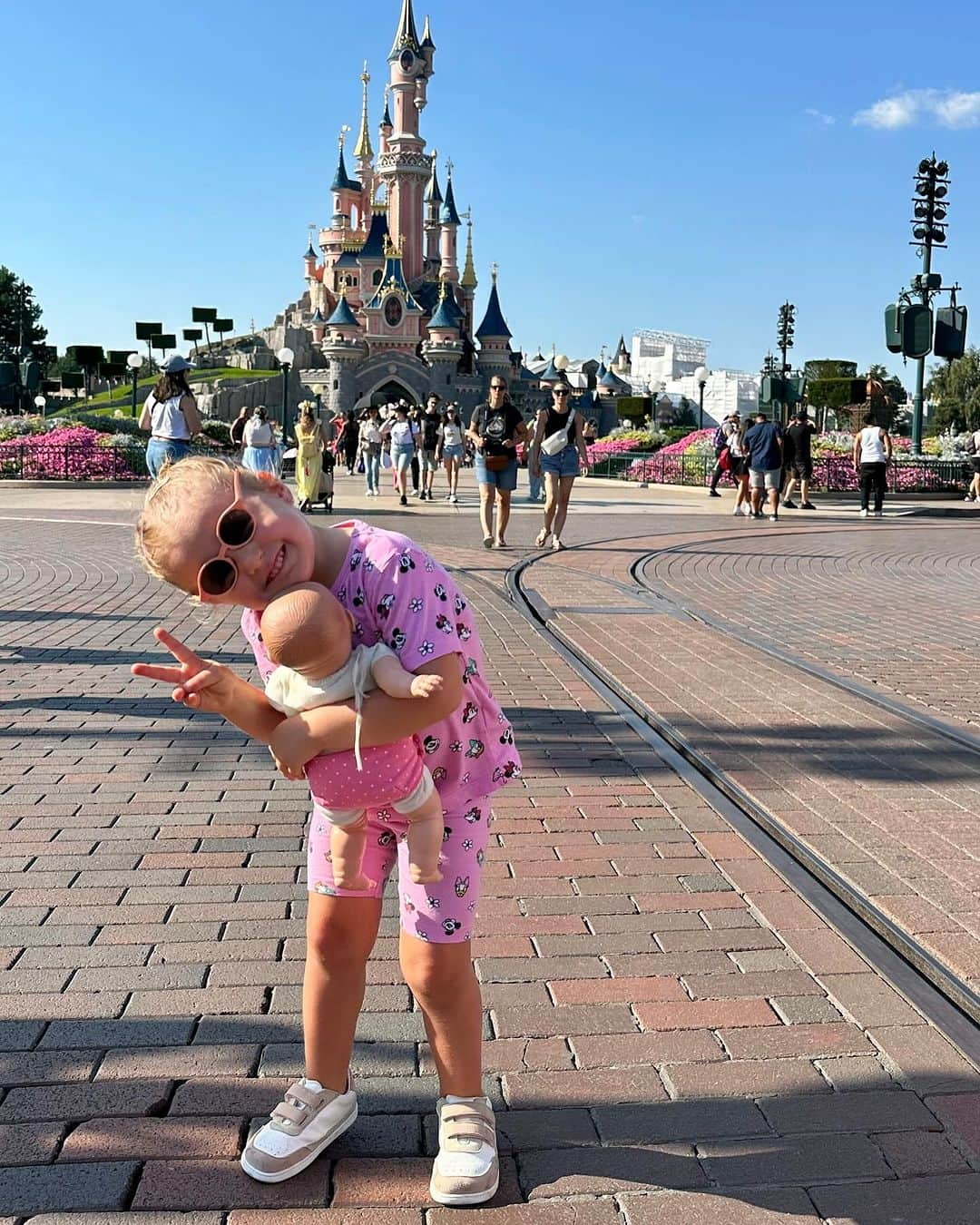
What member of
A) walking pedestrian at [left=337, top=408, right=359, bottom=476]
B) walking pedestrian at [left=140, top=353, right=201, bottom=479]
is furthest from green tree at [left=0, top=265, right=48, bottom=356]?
walking pedestrian at [left=140, top=353, right=201, bottom=479]

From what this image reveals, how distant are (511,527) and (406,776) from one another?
15.0 meters

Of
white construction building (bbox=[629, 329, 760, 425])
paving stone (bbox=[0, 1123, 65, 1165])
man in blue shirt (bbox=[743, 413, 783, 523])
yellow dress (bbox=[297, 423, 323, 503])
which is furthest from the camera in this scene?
white construction building (bbox=[629, 329, 760, 425])

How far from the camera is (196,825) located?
4.21m

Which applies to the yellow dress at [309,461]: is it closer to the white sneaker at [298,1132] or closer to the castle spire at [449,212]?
the white sneaker at [298,1132]

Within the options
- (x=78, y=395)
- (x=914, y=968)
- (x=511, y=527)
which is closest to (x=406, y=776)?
(x=914, y=968)

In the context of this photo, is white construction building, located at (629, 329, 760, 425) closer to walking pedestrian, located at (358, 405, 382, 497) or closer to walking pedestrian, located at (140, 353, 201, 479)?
walking pedestrian, located at (358, 405, 382, 497)

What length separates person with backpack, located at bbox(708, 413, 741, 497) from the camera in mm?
25548

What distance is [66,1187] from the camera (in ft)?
7.22

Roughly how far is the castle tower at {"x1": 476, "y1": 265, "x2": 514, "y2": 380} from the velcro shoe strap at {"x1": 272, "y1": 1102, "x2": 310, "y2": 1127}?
9203 cm

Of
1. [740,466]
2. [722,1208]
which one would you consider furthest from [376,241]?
[722,1208]

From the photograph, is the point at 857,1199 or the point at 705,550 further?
the point at 705,550

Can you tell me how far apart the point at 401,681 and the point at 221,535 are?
0.36m

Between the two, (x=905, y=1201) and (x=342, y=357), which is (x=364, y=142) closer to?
(x=342, y=357)

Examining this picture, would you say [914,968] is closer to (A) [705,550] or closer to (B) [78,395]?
(A) [705,550]
